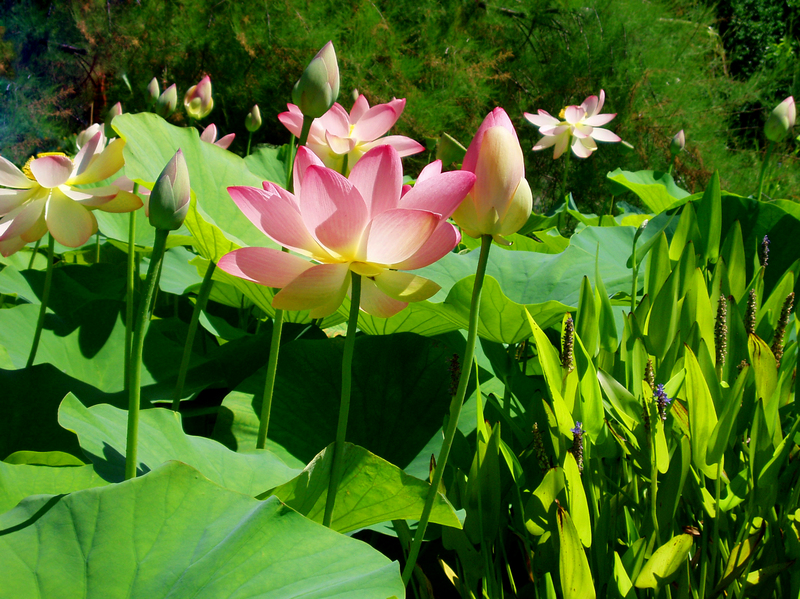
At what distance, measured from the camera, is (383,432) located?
0.80m

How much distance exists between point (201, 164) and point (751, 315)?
28.8 inches

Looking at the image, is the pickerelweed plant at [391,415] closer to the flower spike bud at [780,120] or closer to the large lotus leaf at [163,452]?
the large lotus leaf at [163,452]

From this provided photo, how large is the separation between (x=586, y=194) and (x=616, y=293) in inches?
101

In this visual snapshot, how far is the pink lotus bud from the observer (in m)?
0.39

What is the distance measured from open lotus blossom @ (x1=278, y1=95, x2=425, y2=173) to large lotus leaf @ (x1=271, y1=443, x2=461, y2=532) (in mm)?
419

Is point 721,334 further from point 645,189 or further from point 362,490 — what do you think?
point 645,189

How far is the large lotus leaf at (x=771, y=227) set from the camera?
104 centimetres

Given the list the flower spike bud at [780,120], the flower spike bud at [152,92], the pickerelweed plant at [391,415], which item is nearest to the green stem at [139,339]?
the pickerelweed plant at [391,415]

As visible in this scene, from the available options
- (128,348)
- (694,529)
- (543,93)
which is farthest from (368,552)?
(543,93)

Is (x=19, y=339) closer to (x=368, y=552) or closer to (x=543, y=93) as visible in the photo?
(x=368, y=552)

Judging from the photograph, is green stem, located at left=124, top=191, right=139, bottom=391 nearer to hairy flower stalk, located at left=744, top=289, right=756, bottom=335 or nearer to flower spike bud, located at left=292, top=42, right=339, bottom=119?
flower spike bud, located at left=292, top=42, right=339, bottom=119

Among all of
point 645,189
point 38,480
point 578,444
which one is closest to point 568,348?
point 578,444

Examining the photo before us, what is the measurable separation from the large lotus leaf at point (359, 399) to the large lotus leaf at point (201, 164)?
0.19 m

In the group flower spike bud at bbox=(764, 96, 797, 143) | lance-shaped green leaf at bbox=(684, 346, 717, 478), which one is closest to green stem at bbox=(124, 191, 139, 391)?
lance-shaped green leaf at bbox=(684, 346, 717, 478)
